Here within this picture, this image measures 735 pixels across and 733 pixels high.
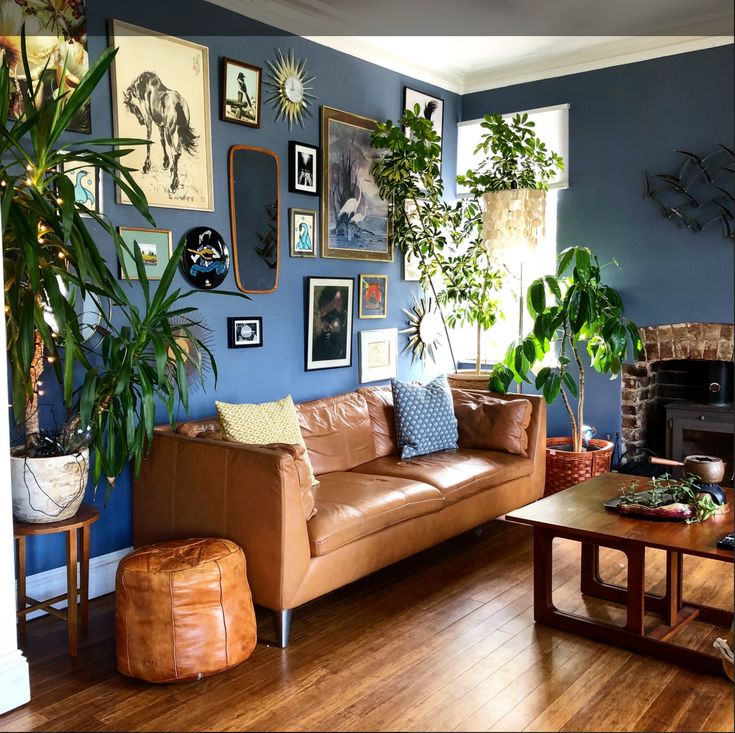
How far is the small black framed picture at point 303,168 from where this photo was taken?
4.49 m

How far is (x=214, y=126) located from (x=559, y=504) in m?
2.60

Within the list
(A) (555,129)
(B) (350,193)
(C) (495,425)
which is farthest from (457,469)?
(A) (555,129)

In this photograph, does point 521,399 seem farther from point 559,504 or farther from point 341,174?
point 341,174

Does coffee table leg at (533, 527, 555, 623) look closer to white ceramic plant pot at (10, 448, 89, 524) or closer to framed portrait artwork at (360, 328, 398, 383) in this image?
white ceramic plant pot at (10, 448, 89, 524)

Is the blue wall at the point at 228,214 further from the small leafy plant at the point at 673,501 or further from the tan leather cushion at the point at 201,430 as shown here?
the small leafy plant at the point at 673,501

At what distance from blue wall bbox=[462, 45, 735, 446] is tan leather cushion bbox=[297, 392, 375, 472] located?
1.87m

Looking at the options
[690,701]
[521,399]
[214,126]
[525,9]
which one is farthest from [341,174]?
[690,701]

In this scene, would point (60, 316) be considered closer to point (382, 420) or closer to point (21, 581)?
point (21, 581)

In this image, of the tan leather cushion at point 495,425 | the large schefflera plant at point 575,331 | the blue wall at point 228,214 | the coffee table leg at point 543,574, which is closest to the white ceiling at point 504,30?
the blue wall at point 228,214

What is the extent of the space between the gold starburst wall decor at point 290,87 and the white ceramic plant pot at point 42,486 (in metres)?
2.43

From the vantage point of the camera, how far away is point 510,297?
5.89 meters

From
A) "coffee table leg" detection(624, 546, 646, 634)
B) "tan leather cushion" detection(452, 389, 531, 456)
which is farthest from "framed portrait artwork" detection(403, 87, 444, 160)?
"coffee table leg" detection(624, 546, 646, 634)

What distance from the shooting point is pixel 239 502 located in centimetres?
314

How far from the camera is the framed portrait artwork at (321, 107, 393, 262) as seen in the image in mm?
4758
